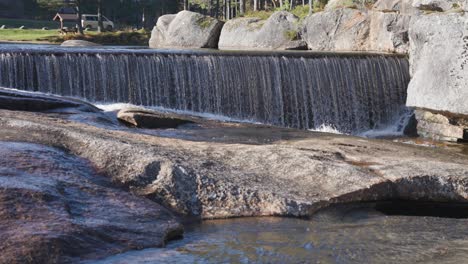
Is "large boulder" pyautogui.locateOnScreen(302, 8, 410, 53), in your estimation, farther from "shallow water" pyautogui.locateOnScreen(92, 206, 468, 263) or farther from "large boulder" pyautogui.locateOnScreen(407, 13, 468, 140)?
"shallow water" pyautogui.locateOnScreen(92, 206, 468, 263)

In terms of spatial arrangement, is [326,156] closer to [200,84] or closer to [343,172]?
[343,172]

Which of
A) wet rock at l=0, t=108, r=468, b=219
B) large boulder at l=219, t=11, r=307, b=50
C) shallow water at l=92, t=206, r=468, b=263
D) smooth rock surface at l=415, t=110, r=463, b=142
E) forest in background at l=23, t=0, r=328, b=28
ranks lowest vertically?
smooth rock surface at l=415, t=110, r=463, b=142

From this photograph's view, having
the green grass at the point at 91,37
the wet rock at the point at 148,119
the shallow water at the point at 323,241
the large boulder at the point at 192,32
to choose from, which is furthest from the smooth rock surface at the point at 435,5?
the green grass at the point at 91,37

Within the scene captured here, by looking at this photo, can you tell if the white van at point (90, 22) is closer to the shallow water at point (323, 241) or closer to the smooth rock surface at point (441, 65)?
the smooth rock surface at point (441, 65)

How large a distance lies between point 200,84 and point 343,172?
1023 centimetres

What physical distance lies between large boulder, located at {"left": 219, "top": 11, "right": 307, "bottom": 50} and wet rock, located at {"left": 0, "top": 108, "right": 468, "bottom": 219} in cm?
2197

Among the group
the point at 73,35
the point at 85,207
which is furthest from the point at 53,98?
the point at 73,35

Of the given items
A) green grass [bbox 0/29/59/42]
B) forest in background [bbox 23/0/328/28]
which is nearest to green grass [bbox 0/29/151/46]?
green grass [bbox 0/29/59/42]

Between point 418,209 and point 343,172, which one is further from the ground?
point 343,172

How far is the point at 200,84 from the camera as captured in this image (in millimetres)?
17422

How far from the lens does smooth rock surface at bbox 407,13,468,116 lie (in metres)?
14.7

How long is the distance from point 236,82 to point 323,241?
1177 centimetres

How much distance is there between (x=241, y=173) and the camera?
738 cm

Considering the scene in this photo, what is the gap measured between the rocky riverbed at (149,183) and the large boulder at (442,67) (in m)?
6.16
